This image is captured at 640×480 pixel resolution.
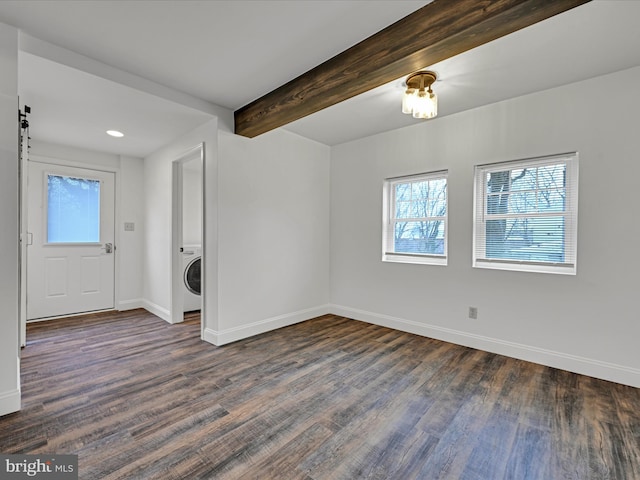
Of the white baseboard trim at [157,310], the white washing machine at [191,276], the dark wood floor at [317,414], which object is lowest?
the dark wood floor at [317,414]

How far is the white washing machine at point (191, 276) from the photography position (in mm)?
4234

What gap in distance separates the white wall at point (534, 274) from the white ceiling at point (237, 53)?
0.91 ft

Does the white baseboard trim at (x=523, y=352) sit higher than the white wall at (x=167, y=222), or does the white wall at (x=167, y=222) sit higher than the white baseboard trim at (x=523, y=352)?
the white wall at (x=167, y=222)

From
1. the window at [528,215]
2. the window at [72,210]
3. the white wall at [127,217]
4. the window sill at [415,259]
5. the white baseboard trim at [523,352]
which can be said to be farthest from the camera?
the white wall at [127,217]

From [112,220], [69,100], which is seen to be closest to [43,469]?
[69,100]

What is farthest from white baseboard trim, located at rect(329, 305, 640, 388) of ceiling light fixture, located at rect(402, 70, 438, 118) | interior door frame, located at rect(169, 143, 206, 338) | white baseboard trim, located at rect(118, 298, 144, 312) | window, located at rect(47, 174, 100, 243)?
window, located at rect(47, 174, 100, 243)

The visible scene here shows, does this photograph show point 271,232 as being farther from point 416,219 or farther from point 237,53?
point 237,53

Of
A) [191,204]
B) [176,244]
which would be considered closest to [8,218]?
[176,244]

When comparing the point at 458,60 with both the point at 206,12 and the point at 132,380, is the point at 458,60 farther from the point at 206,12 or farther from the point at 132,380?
the point at 132,380

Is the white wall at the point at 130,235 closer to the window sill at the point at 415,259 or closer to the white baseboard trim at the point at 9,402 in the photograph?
the white baseboard trim at the point at 9,402

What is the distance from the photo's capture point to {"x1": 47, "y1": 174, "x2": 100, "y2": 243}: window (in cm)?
405

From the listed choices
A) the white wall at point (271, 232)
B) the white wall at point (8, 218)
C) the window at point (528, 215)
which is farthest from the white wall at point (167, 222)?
the window at point (528, 215)

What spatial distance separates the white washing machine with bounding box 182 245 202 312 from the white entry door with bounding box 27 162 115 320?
1224 mm

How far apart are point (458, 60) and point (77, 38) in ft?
8.79
